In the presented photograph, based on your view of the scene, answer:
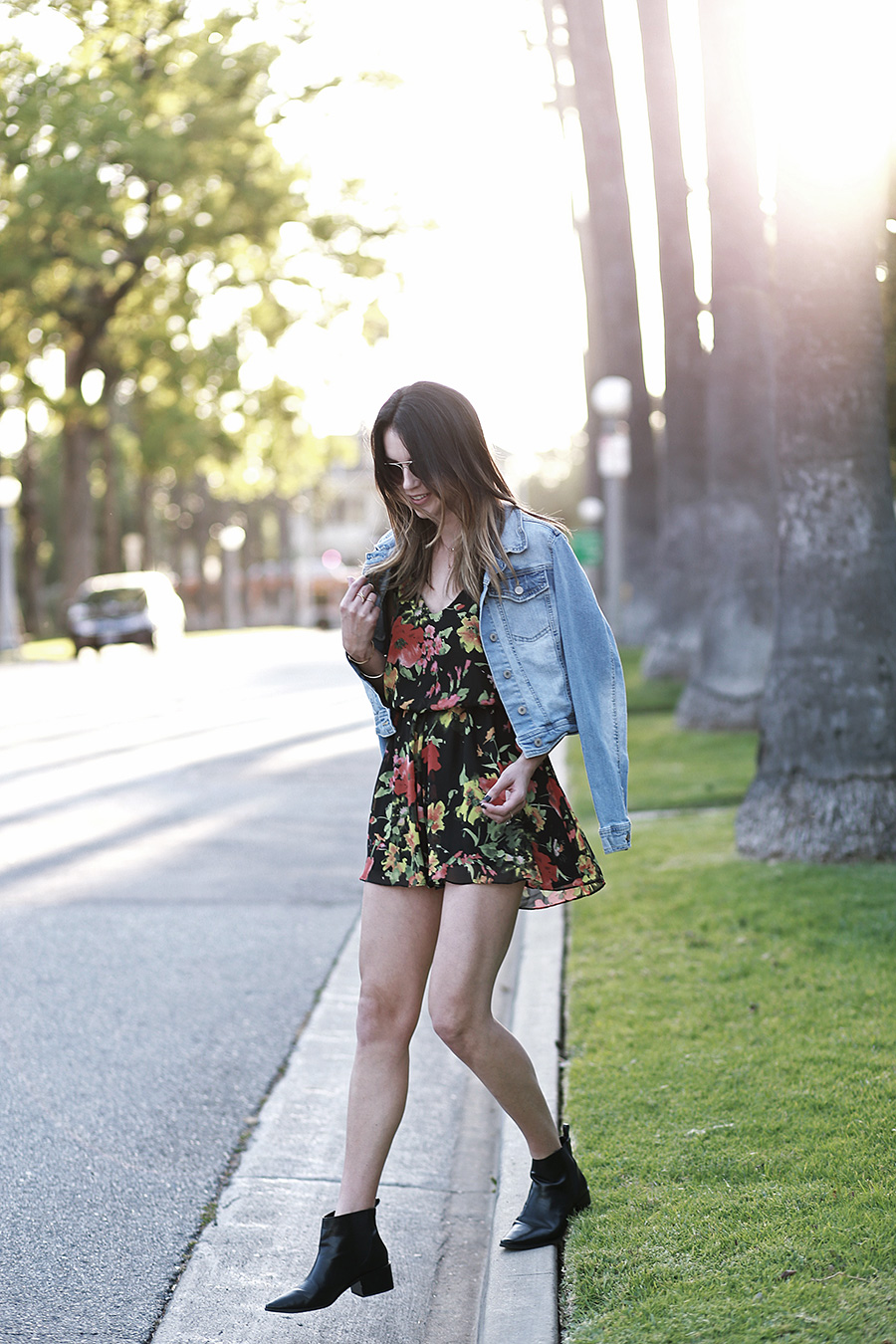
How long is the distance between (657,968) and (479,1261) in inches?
88.8

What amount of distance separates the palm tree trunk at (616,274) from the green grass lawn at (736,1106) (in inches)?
634

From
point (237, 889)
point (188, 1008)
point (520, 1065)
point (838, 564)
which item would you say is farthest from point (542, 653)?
point (237, 889)

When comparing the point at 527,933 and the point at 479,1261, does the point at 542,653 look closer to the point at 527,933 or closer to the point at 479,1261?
Result: the point at 479,1261

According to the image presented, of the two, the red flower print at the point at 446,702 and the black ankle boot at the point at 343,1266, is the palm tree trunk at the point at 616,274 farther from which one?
the black ankle boot at the point at 343,1266

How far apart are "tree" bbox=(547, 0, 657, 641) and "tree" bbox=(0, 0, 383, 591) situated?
746cm

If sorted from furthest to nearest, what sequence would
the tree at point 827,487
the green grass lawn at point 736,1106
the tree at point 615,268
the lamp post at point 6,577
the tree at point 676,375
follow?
the lamp post at point 6,577 → the tree at point 615,268 → the tree at point 676,375 → the tree at point 827,487 → the green grass lawn at point 736,1106

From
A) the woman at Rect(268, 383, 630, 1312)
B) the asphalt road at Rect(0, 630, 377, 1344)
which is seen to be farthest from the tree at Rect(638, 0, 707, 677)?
the woman at Rect(268, 383, 630, 1312)

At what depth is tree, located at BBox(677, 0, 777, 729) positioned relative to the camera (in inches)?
540

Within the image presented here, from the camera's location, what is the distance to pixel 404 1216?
4.24 m

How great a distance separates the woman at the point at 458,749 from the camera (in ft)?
11.2

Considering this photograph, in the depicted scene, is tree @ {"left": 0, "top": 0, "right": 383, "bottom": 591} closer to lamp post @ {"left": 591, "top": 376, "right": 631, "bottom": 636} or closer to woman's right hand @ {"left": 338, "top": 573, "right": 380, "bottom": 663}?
lamp post @ {"left": 591, "top": 376, "right": 631, "bottom": 636}

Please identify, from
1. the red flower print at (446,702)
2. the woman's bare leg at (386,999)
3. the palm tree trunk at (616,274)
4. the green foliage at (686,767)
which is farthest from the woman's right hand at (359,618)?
the palm tree trunk at (616,274)

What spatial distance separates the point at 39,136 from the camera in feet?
94.9

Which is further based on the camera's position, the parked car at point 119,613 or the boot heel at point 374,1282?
the parked car at point 119,613
